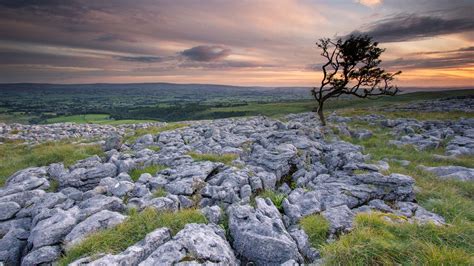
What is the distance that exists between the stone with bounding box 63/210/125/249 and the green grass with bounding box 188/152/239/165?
7932 millimetres

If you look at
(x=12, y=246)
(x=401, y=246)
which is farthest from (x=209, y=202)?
(x=401, y=246)

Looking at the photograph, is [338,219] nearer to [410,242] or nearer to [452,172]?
[410,242]

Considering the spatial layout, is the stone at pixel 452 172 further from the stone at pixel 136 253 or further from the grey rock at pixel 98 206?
the grey rock at pixel 98 206

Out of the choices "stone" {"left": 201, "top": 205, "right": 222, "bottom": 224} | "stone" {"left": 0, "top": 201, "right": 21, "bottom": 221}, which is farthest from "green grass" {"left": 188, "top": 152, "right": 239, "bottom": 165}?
"stone" {"left": 0, "top": 201, "right": 21, "bottom": 221}

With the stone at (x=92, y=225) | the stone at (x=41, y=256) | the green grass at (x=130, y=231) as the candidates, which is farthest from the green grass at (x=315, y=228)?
the stone at (x=41, y=256)

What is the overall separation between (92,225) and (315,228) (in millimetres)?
6998

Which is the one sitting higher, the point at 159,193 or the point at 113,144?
the point at 113,144

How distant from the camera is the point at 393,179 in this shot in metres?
12.1

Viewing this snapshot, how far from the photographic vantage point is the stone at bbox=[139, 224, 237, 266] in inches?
257

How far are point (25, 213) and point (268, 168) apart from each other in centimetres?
1090

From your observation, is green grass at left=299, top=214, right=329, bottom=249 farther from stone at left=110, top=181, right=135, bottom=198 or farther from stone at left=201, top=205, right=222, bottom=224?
stone at left=110, top=181, right=135, bottom=198

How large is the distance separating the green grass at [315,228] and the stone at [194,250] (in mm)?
2565

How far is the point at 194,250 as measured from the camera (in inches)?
267

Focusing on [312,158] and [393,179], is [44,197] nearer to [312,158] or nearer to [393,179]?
[312,158]
